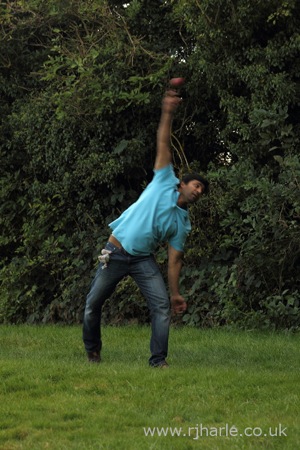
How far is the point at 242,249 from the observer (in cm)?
1393

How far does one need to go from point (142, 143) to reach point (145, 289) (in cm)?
609

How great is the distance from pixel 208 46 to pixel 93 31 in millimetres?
2624

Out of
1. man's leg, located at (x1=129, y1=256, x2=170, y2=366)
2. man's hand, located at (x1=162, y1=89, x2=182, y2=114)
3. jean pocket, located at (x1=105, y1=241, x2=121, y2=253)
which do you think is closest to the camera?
man's hand, located at (x1=162, y1=89, x2=182, y2=114)

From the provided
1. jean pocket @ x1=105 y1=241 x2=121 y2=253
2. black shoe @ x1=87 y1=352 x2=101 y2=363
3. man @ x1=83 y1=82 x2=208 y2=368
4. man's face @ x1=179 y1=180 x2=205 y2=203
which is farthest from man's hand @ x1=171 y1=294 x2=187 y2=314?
black shoe @ x1=87 y1=352 x2=101 y2=363

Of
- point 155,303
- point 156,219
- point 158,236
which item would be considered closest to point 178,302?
point 155,303

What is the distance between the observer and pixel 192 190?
9.70m

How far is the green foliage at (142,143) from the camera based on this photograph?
45.5 feet

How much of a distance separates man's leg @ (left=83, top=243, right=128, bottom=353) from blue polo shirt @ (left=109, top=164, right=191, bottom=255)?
8.1 inches

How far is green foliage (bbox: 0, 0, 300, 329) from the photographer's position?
45.5 ft

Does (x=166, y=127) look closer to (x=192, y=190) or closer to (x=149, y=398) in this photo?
(x=192, y=190)

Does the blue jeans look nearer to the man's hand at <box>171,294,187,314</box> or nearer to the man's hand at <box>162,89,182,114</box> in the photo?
the man's hand at <box>171,294,187,314</box>

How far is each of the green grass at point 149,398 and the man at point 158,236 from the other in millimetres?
558

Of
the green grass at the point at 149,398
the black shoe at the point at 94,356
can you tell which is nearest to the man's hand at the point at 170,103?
the green grass at the point at 149,398

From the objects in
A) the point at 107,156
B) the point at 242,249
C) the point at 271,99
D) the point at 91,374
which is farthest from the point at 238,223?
the point at 91,374
